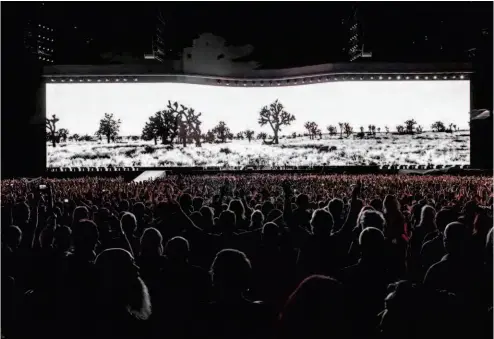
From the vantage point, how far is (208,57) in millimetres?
22156

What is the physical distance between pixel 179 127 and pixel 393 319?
19.7 meters

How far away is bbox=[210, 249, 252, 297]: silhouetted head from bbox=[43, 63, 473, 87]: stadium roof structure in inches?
777

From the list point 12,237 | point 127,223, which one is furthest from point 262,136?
point 12,237

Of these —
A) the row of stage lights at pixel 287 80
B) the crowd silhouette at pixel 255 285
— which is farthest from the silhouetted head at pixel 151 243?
the row of stage lights at pixel 287 80

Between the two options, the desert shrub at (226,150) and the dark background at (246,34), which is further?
the desert shrub at (226,150)

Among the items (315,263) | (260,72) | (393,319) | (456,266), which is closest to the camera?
(393,319)

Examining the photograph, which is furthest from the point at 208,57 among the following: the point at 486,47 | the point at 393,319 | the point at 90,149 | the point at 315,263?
the point at 393,319

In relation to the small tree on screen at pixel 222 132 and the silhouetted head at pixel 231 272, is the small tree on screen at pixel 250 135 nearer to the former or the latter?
the small tree on screen at pixel 222 132

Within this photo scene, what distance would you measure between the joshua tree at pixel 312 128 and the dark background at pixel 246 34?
259 cm

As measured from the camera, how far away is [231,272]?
8.09ft

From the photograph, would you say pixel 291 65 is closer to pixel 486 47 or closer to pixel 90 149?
pixel 486 47

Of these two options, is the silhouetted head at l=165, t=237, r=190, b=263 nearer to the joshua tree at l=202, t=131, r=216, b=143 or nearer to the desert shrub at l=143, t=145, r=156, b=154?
the joshua tree at l=202, t=131, r=216, b=143

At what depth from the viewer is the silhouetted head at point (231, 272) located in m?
2.46

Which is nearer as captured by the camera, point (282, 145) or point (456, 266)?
point (456, 266)
